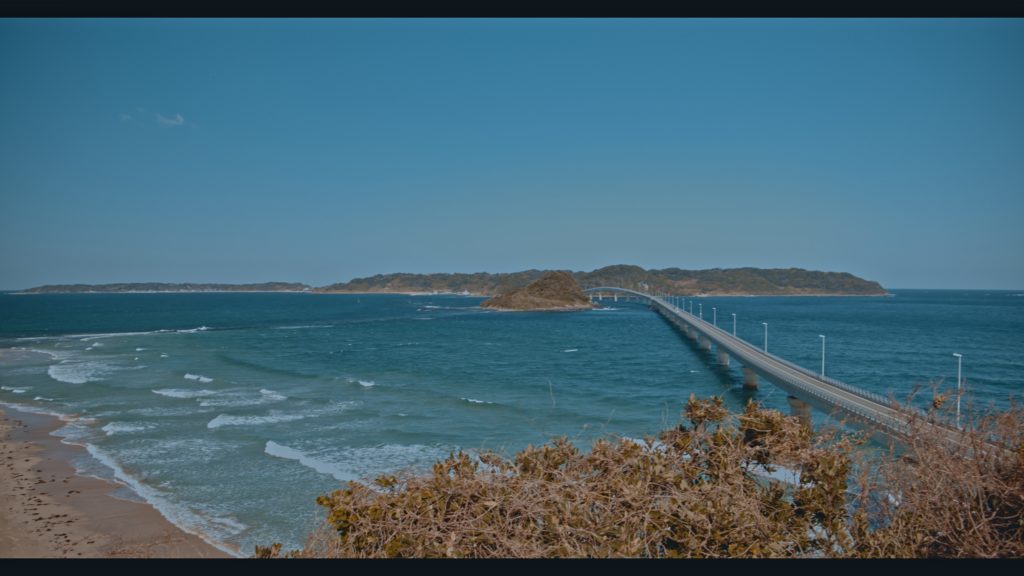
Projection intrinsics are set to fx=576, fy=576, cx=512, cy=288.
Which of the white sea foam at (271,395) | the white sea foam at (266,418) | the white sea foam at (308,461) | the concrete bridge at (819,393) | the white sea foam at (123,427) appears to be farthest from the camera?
the white sea foam at (271,395)

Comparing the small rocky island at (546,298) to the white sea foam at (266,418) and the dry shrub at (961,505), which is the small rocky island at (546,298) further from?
the dry shrub at (961,505)

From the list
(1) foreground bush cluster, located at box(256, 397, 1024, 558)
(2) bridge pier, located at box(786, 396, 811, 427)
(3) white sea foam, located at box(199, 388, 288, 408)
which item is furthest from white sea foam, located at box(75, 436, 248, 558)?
(2) bridge pier, located at box(786, 396, 811, 427)

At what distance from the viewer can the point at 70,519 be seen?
513 inches

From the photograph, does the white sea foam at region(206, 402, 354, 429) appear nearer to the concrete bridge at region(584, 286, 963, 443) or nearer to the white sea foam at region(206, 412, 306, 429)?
the white sea foam at region(206, 412, 306, 429)

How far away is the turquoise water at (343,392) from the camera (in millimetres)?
15203

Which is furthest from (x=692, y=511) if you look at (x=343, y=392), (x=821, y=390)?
(x=343, y=392)

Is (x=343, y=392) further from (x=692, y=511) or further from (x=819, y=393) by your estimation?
(x=692, y=511)

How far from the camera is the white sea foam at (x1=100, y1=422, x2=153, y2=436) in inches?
798

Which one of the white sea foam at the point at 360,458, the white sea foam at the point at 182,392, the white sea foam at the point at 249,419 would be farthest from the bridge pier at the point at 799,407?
the white sea foam at the point at 182,392

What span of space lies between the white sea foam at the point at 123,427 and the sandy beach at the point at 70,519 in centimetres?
204

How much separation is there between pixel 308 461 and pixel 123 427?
9.33 meters

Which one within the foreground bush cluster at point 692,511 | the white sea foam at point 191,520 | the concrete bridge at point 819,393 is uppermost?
the foreground bush cluster at point 692,511
